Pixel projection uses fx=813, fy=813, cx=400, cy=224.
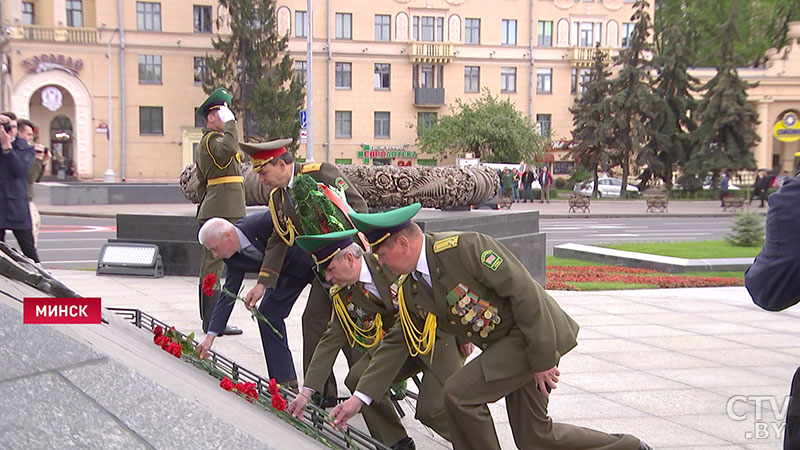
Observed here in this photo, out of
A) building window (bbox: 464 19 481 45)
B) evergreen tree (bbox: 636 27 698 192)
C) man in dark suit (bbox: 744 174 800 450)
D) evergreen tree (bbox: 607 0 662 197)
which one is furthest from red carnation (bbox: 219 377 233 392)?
building window (bbox: 464 19 481 45)

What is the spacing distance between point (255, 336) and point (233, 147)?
5.55ft

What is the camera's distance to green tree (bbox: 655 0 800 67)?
60406 mm

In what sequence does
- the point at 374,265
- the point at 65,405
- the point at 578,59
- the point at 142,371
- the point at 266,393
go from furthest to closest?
the point at 578,59, the point at 374,265, the point at 266,393, the point at 142,371, the point at 65,405

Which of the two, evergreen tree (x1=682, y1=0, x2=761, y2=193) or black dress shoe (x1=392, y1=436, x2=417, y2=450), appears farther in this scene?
evergreen tree (x1=682, y1=0, x2=761, y2=193)

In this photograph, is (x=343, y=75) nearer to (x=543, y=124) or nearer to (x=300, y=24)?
(x=300, y=24)

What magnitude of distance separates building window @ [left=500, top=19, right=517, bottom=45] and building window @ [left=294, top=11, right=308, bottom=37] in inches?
477

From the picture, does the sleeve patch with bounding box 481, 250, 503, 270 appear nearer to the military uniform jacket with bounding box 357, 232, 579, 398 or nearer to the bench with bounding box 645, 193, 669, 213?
the military uniform jacket with bounding box 357, 232, 579, 398

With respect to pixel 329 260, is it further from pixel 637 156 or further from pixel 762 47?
pixel 762 47

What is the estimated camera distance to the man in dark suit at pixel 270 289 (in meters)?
5.24

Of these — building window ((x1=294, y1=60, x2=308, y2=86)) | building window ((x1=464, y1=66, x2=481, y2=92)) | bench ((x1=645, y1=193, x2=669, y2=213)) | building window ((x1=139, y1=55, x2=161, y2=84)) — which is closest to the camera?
bench ((x1=645, y1=193, x2=669, y2=213))

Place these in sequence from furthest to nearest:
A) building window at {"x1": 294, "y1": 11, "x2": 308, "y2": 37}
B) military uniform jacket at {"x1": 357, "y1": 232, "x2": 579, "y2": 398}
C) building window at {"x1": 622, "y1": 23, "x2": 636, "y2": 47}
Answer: building window at {"x1": 622, "y1": 23, "x2": 636, "y2": 47} → building window at {"x1": 294, "y1": 11, "x2": 308, "y2": 37} → military uniform jacket at {"x1": 357, "y1": 232, "x2": 579, "y2": 398}

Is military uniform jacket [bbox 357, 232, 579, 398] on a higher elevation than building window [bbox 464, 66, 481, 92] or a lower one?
lower

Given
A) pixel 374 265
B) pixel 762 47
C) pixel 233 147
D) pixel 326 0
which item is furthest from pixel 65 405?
pixel 762 47

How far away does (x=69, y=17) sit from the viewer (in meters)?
44.8
